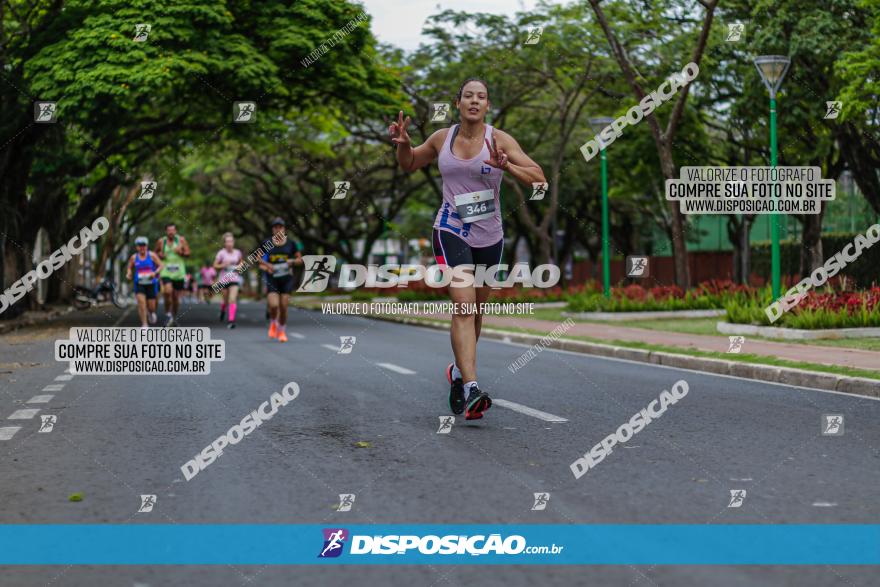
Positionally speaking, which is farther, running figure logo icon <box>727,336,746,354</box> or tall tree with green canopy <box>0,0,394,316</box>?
tall tree with green canopy <box>0,0,394,316</box>

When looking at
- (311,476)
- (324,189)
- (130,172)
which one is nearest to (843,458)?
(311,476)

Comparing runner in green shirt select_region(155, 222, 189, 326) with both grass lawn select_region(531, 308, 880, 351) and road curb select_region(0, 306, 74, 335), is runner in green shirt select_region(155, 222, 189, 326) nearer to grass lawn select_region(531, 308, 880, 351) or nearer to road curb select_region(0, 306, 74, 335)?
road curb select_region(0, 306, 74, 335)

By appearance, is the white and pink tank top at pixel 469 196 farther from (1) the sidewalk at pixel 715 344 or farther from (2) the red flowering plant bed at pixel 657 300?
(2) the red flowering plant bed at pixel 657 300

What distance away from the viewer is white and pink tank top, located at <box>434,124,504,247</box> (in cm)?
739

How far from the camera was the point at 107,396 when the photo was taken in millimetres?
10016

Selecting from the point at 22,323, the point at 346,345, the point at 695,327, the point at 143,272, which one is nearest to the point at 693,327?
the point at 695,327

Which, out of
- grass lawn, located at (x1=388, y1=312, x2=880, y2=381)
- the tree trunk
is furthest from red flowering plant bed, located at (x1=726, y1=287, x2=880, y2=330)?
the tree trunk

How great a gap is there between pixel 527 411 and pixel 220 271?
41.7ft

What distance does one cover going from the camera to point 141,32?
70.2ft

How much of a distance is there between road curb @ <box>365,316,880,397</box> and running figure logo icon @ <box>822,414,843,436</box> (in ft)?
6.27

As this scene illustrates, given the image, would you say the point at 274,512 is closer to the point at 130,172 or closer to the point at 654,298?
the point at 654,298

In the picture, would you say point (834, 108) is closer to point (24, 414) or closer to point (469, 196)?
point (469, 196)

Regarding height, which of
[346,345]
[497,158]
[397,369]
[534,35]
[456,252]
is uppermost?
[534,35]

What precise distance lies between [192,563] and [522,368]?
27.9 feet
